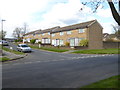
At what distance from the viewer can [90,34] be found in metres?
36.5

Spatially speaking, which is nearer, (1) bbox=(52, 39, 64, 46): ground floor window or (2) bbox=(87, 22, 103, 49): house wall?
(2) bbox=(87, 22, 103, 49): house wall

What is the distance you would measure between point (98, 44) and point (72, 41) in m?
7.80

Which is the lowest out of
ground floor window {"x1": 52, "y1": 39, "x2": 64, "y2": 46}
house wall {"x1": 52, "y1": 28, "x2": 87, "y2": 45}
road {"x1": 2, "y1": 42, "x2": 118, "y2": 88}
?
road {"x1": 2, "y1": 42, "x2": 118, "y2": 88}

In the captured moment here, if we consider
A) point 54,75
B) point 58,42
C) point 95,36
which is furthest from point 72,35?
point 54,75

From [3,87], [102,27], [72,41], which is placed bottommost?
[3,87]

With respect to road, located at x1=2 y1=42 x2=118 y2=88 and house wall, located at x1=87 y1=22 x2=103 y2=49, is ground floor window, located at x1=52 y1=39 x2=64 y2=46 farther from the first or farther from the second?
road, located at x1=2 y1=42 x2=118 y2=88

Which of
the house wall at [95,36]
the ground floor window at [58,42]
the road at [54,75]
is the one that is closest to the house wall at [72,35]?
the ground floor window at [58,42]

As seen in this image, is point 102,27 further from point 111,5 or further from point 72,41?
point 111,5

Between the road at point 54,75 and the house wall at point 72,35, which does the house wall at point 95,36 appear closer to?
the house wall at point 72,35

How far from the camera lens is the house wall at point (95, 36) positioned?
119ft

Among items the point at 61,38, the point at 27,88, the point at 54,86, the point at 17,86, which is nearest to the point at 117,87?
the point at 54,86

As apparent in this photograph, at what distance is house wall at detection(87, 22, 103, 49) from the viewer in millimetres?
36188

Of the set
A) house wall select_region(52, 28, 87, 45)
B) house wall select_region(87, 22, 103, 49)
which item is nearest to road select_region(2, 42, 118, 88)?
house wall select_region(87, 22, 103, 49)

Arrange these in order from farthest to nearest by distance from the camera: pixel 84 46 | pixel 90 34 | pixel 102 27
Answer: pixel 102 27
pixel 90 34
pixel 84 46
